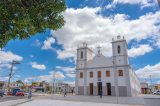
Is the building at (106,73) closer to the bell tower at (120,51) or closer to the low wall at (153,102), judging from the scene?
the bell tower at (120,51)

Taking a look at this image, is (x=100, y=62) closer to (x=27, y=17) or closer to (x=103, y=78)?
(x=103, y=78)

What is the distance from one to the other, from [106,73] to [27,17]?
4155 cm

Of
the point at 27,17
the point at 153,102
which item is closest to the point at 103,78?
the point at 153,102

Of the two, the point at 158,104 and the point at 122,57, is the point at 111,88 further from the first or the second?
the point at 158,104

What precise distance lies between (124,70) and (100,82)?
7.32 metres

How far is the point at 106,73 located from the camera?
45.8m

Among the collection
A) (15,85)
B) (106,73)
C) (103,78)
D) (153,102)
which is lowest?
(153,102)

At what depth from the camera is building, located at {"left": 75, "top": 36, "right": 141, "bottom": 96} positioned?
42.6m

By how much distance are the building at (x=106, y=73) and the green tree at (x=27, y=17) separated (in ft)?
123

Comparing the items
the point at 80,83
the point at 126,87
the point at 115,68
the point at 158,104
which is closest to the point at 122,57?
the point at 115,68

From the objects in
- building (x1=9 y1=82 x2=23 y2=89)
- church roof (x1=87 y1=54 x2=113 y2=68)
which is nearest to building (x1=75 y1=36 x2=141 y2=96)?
church roof (x1=87 y1=54 x2=113 y2=68)

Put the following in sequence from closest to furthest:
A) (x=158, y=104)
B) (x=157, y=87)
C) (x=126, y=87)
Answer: (x=158, y=104) → (x=126, y=87) → (x=157, y=87)

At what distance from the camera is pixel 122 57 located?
145 ft

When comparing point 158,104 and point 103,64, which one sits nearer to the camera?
point 158,104
